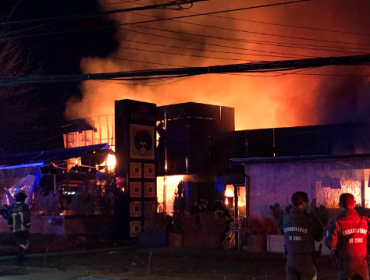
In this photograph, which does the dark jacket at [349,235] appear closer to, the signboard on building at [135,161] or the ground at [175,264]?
the ground at [175,264]

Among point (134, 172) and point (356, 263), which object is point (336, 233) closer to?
point (356, 263)

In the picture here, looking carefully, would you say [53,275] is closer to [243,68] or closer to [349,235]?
[243,68]

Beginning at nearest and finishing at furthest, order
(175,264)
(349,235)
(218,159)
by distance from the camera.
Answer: (349,235), (175,264), (218,159)

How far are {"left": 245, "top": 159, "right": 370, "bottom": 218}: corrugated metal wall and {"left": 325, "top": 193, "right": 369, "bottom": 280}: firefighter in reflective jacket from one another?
9851 millimetres

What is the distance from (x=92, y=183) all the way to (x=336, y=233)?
16350mm

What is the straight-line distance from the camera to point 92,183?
22.5 metres

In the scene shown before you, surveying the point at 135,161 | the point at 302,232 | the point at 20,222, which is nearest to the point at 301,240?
the point at 302,232

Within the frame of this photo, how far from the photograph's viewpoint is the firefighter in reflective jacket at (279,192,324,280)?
7.18m

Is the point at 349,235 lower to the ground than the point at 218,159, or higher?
lower

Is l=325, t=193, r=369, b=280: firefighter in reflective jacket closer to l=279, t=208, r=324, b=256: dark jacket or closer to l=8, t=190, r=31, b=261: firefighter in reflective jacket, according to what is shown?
l=279, t=208, r=324, b=256: dark jacket

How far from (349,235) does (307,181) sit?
10.5 meters

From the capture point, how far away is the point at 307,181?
17.5 m

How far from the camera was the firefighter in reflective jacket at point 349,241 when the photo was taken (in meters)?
7.05

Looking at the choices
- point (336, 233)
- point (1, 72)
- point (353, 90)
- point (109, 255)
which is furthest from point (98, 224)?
point (353, 90)
